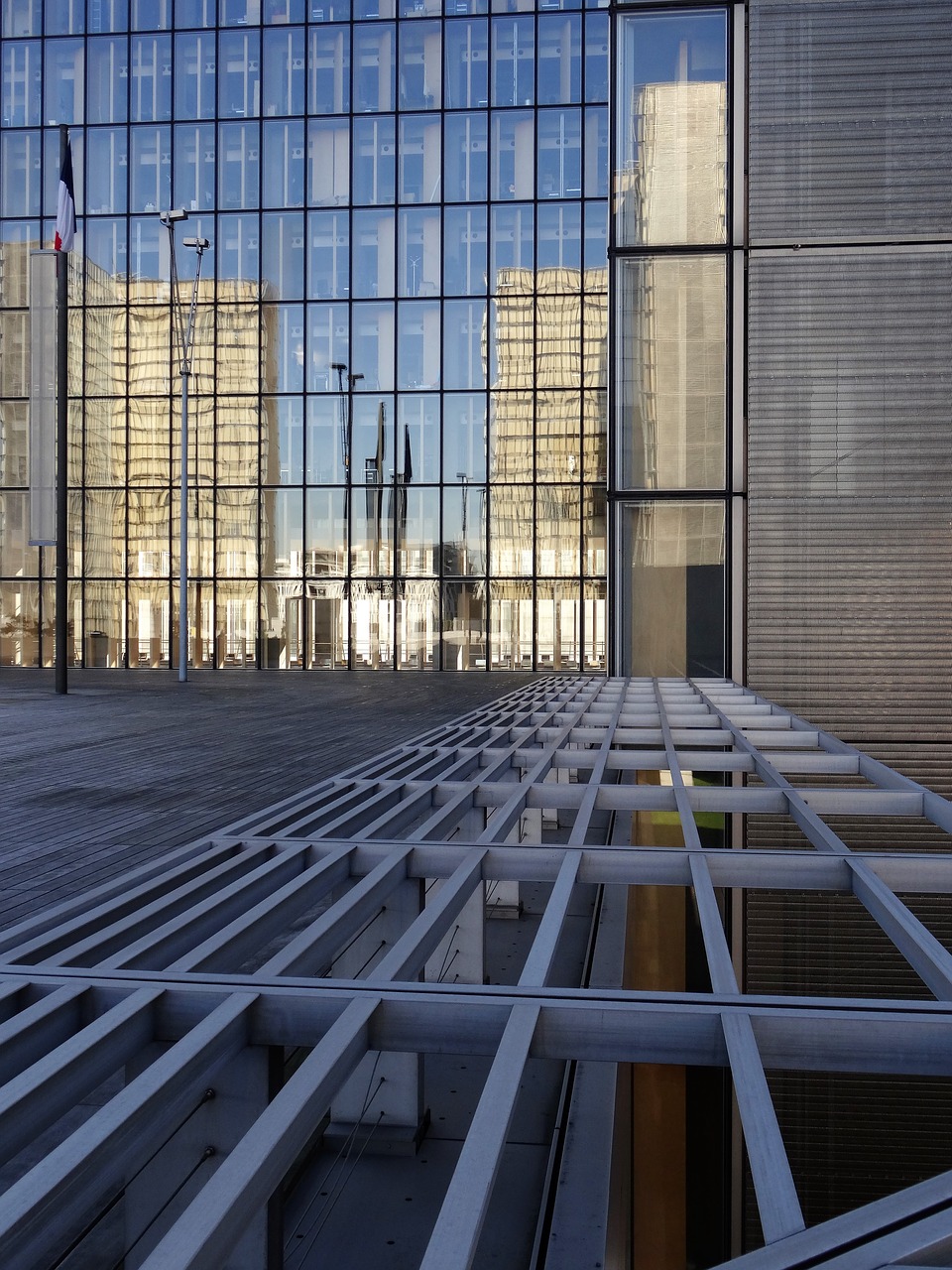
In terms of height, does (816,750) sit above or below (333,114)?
below

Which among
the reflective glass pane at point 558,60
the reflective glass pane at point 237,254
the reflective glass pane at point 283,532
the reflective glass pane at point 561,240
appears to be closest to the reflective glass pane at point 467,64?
the reflective glass pane at point 558,60

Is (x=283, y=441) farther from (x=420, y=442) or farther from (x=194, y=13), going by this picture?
(x=194, y=13)

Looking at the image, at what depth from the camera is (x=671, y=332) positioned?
52.2ft

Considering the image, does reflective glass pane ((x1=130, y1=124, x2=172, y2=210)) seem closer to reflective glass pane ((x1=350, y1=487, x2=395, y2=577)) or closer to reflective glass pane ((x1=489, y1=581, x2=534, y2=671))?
reflective glass pane ((x1=350, y1=487, x2=395, y2=577))

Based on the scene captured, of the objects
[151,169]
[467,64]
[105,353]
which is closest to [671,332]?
[467,64]

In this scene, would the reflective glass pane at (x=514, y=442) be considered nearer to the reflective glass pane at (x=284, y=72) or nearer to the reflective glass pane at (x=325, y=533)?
the reflective glass pane at (x=325, y=533)

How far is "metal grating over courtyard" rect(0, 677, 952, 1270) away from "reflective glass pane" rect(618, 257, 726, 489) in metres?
8.63

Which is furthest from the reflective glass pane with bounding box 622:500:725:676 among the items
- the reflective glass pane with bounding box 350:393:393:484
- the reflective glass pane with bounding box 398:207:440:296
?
the reflective glass pane with bounding box 398:207:440:296

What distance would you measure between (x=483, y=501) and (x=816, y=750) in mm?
25599

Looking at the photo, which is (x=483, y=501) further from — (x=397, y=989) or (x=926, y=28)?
(x=397, y=989)

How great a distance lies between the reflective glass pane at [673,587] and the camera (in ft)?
51.6

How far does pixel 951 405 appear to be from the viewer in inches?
591

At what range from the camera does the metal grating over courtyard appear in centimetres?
213

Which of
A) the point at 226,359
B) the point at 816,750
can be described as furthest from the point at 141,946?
the point at 226,359
